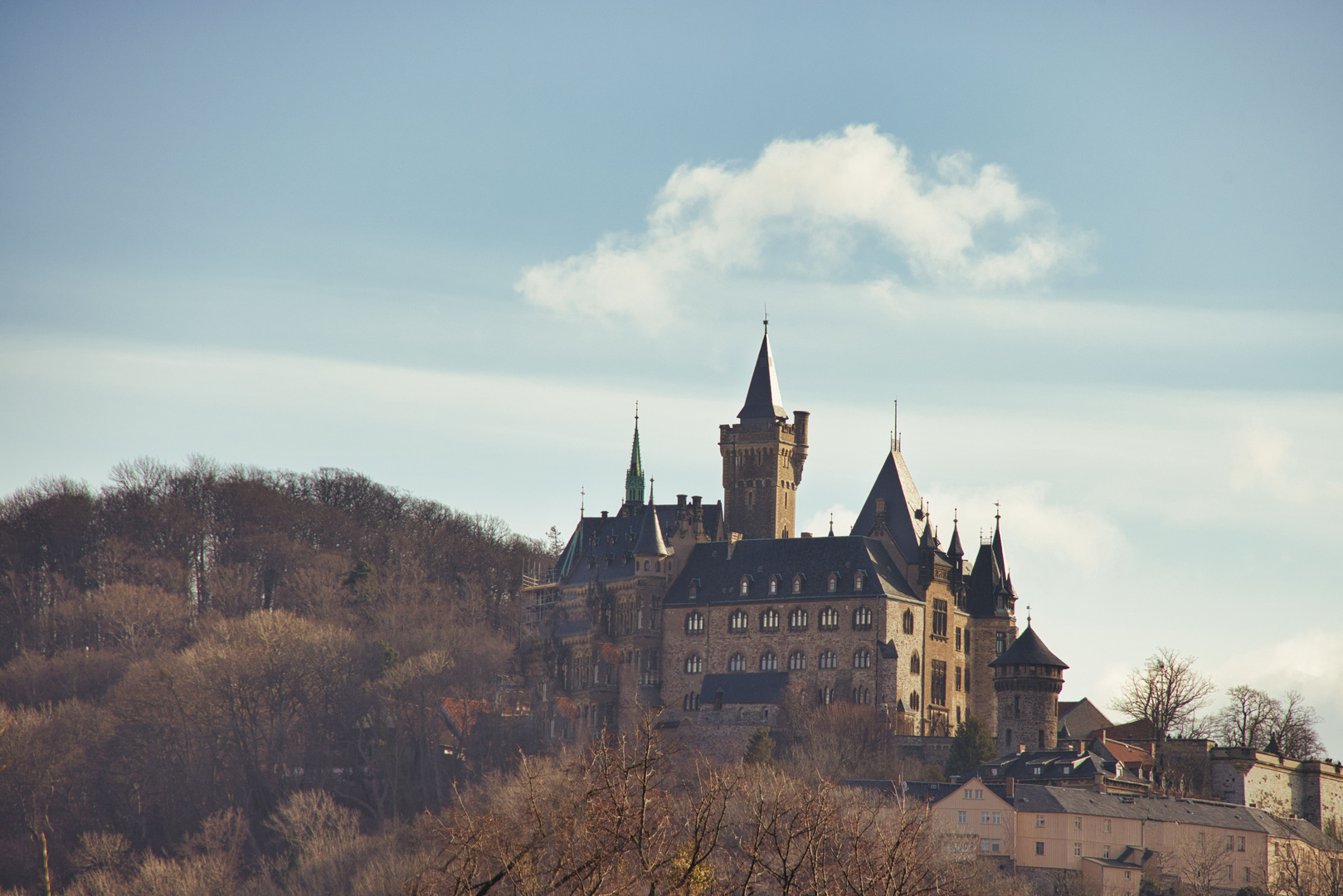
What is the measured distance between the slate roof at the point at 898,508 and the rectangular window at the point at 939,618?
307 cm

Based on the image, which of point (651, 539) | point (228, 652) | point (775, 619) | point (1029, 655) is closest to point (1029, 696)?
point (1029, 655)

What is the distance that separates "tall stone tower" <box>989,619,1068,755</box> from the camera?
103 m

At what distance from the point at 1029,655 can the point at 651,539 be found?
23234 mm

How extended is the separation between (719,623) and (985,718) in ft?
51.2

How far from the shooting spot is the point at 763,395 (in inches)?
4889

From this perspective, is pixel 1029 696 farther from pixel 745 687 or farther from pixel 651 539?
pixel 651 539

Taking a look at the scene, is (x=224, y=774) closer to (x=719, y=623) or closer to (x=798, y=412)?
(x=719, y=623)

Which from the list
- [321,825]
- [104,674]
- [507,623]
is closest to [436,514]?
[507,623]

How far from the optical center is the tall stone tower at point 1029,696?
103 metres

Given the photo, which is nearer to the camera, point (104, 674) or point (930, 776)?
point (930, 776)

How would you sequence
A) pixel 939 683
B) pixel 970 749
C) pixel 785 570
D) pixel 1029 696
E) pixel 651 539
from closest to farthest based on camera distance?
Result: pixel 970 749 < pixel 1029 696 < pixel 939 683 < pixel 785 570 < pixel 651 539

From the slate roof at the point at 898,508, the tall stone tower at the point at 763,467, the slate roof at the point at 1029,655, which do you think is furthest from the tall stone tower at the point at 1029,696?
the tall stone tower at the point at 763,467

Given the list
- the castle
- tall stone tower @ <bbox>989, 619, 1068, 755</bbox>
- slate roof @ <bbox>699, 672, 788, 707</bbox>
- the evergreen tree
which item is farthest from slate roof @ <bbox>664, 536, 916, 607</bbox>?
the evergreen tree

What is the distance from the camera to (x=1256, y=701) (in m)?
124
